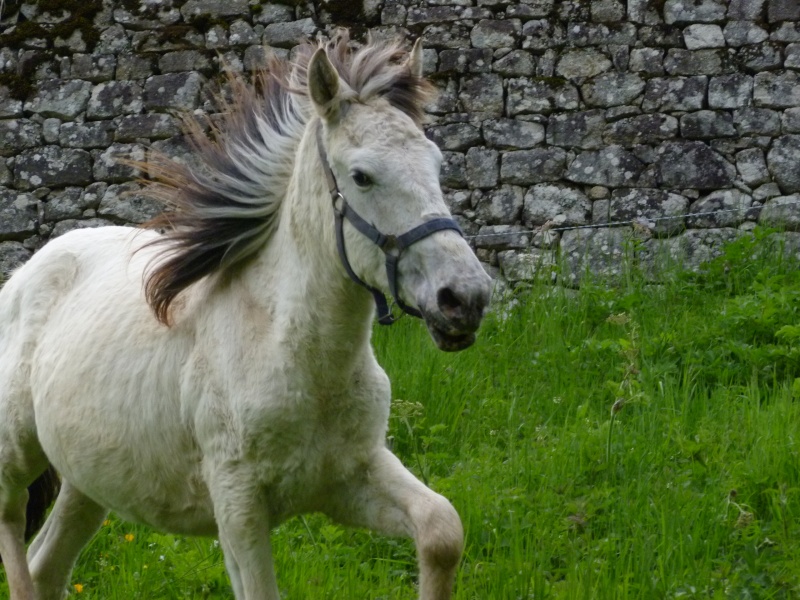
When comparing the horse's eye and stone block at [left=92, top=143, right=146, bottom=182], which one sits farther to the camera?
stone block at [left=92, top=143, right=146, bottom=182]

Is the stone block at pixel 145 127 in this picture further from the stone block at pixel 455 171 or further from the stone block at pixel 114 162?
the stone block at pixel 455 171

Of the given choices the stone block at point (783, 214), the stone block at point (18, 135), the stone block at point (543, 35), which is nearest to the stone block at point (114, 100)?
the stone block at point (18, 135)

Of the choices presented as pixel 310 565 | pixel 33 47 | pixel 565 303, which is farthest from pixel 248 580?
pixel 33 47

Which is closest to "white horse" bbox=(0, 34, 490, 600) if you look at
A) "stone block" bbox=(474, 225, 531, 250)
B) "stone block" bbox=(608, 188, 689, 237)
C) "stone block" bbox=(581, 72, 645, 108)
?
"stone block" bbox=(474, 225, 531, 250)

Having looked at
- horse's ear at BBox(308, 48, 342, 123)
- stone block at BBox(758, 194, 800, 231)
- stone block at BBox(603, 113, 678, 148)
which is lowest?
stone block at BBox(758, 194, 800, 231)

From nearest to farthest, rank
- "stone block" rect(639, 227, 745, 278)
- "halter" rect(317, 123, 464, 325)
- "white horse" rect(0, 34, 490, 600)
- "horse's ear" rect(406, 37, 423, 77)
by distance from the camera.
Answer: "halter" rect(317, 123, 464, 325), "white horse" rect(0, 34, 490, 600), "horse's ear" rect(406, 37, 423, 77), "stone block" rect(639, 227, 745, 278)

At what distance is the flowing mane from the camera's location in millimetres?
3482

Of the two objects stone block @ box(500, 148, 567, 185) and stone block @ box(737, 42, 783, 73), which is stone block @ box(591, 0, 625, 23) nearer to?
stone block @ box(737, 42, 783, 73)

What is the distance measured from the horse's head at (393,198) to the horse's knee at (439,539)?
53 centimetres

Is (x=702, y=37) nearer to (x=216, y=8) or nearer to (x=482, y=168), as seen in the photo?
(x=482, y=168)

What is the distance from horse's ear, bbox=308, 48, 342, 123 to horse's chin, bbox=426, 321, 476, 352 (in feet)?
2.52

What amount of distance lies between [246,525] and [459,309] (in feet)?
3.25

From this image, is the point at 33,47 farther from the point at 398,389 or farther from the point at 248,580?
the point at 248,580

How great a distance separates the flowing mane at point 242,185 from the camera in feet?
11.4
